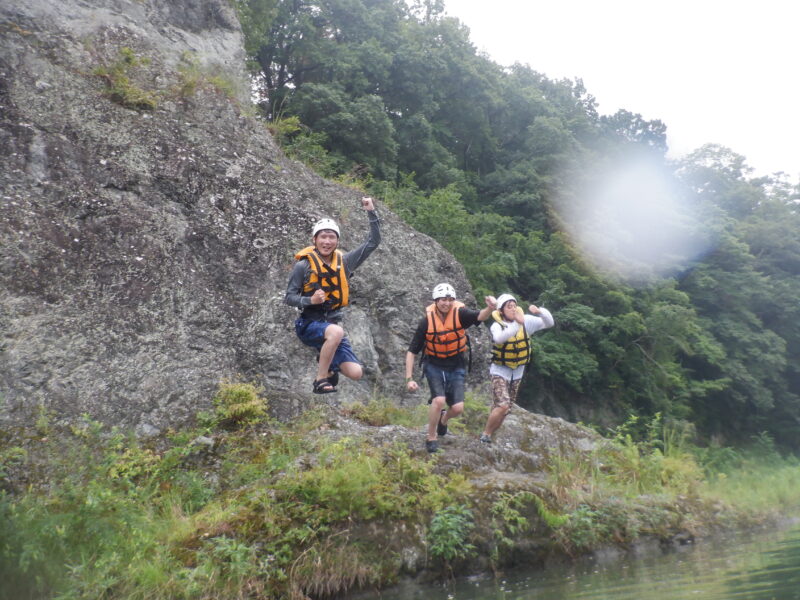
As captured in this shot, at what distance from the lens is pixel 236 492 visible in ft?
20.4

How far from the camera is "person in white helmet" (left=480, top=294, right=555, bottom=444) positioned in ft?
25.8

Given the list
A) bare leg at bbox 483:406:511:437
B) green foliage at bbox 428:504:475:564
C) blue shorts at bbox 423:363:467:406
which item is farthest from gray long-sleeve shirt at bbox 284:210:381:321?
bare leg at bbox 483:406:511:437

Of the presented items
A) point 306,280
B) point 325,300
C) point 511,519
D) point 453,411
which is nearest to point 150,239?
point 306,280

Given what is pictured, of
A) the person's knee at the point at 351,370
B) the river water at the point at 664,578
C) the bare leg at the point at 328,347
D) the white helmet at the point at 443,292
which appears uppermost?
the white helmet at the point at 443,292

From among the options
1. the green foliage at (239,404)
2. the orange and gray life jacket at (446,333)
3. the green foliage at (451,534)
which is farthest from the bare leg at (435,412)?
the green foliage at (239,404)

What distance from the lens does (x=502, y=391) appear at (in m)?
7.95

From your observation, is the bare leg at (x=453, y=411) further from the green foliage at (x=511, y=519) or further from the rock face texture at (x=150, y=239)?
the rock face texture at (x=150, y=239)

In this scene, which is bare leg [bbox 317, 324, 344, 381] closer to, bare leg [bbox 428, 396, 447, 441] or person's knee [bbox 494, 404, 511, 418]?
bare leg [bbox 428, 396, 447, 441]

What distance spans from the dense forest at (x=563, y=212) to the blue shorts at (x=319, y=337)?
9.12 m

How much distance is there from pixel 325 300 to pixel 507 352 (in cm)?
280

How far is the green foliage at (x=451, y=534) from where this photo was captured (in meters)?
5.66

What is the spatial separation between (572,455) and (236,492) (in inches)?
186

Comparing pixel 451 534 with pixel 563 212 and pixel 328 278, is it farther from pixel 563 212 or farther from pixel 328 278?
pixel 563 212

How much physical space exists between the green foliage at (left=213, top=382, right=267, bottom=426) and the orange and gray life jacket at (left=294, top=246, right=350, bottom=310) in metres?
2.00
